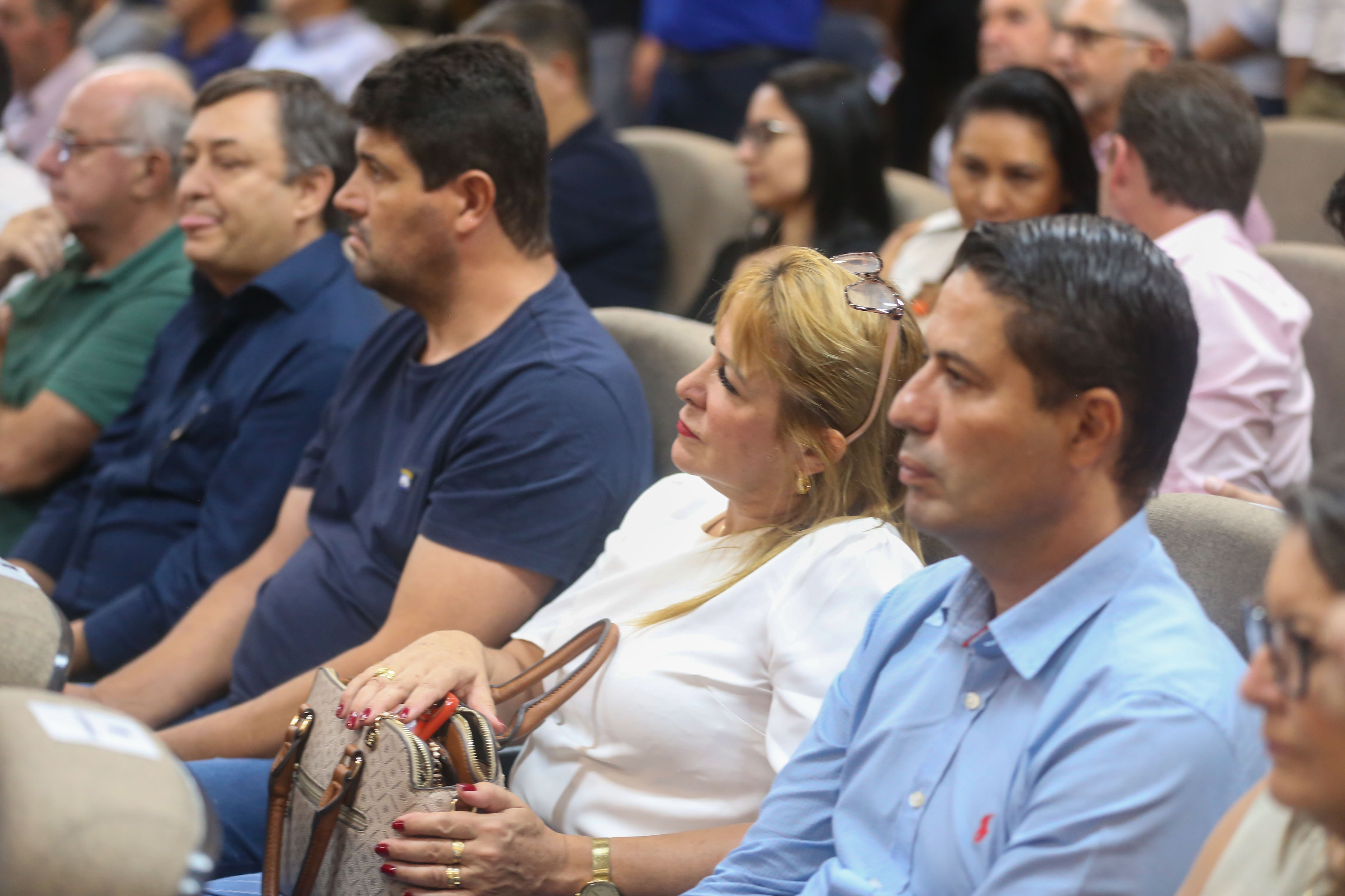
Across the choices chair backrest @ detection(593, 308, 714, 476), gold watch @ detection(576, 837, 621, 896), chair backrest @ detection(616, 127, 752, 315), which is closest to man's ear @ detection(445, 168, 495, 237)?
chair backrest @ detection(593, 308, 714, 476)

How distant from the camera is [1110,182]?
2502 millimetres

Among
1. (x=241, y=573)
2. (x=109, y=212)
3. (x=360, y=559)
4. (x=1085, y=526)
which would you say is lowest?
(x=241, y=573)

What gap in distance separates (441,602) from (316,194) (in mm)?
1109

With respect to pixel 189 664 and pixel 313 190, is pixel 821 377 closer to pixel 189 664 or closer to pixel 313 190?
pixel 189 664

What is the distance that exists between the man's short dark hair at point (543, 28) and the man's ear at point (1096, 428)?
292cm

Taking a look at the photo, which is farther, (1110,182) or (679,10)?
(679,10)

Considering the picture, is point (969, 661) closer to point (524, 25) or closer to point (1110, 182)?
point (1110, 182)

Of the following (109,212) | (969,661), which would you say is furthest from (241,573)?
(969,661)

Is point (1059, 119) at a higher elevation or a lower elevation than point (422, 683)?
higher

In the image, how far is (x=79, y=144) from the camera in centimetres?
290

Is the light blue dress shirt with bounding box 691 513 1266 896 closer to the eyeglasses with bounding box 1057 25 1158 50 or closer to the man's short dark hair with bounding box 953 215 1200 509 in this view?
the man's short dark hair with bounding box 953 215 1200 509

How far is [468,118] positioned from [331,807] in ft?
3.42

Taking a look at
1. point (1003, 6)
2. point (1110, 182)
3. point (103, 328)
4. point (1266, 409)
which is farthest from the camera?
point (1003, 6)

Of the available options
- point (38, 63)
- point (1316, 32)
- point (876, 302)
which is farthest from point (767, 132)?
point (38, 63)
